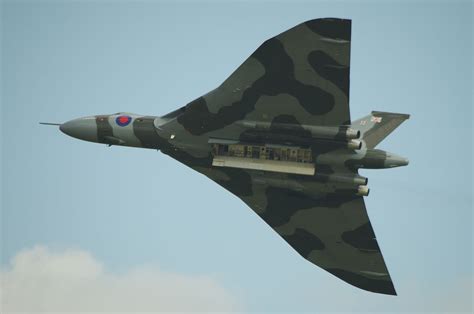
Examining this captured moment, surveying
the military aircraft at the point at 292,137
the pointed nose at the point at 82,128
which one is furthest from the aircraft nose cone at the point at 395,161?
the pointed nose at the point at 82,128

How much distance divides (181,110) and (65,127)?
600 cm

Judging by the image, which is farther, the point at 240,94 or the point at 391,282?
the point at 391,282

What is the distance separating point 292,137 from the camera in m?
32.9

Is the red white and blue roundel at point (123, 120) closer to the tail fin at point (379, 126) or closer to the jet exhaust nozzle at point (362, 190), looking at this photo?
the tail fin at point (379, 126)

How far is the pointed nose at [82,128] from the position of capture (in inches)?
1430

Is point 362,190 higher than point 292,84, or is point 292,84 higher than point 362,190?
point 292,84

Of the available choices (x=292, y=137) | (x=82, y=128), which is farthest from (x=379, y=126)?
(x=82, y=128)

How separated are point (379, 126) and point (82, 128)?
42.9 ft

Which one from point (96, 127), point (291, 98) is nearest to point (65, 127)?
point (96, 127)

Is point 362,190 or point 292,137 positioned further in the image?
point 362,190

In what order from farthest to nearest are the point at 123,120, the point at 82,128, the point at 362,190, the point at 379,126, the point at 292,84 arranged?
the point at 82,128 → the point at 123,120 → the point at 379,126 → the point at 362,190 → the point at 292,84

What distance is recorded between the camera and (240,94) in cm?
3294

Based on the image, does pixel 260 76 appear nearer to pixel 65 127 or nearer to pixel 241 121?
pixel 241 121

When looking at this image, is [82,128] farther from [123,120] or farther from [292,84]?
[292,84]
